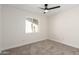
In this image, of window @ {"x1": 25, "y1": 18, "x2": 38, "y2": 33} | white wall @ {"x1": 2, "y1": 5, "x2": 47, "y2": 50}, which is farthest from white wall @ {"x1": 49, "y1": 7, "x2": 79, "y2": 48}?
window @ {"x1": 25, "y1": 18, "x2": 38, "y2": 33}

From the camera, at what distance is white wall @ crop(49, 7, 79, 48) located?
1459 mm

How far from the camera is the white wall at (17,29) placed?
139 cm

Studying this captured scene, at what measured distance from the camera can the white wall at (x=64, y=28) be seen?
1.46 meters

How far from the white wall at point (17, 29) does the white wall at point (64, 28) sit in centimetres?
18

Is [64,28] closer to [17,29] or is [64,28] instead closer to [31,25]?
[31,25]

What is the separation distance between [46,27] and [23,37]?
48 cm

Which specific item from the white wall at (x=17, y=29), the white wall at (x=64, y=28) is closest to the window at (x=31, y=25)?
the white wall at (x=17, y=29)

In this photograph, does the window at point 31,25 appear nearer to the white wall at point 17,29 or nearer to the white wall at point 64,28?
the white wall at point 17,29

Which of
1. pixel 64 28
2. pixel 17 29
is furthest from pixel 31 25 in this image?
pixel 64 28
